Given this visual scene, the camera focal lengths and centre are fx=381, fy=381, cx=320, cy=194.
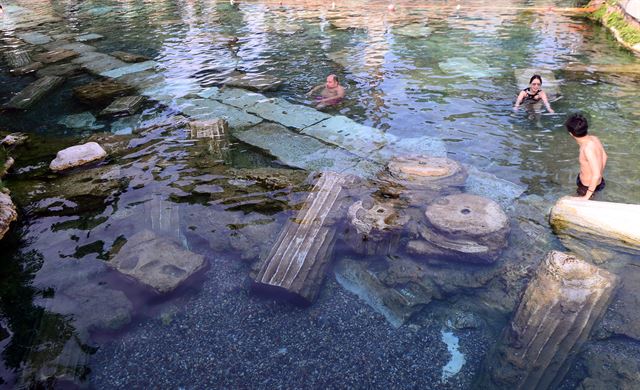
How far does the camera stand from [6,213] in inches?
212

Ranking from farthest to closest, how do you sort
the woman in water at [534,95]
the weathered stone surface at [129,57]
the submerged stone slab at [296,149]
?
the weathered stone surface at [129,57], the woman in water at [534,95], the submerged stone slab at [296,149]

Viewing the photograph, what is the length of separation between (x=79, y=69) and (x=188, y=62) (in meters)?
3.42

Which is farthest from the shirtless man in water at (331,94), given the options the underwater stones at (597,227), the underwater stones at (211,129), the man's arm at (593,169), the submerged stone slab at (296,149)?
the underwater stones at (597,227)

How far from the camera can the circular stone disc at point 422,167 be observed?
5.82 m

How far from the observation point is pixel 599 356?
358cm

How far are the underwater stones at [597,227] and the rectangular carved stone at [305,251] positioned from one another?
2.92 metres

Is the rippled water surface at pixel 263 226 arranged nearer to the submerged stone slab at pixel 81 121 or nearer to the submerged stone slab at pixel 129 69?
the submerged stone slab at pixel 81 121

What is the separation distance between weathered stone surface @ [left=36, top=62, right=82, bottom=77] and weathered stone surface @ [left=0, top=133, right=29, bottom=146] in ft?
15.2

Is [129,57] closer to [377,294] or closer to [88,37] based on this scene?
[88,37]

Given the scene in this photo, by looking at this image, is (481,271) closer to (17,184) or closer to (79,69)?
(17,184)

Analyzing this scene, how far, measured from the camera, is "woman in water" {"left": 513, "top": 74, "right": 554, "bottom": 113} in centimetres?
796

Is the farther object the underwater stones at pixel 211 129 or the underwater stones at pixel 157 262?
the underwater stones at pixel 211 129

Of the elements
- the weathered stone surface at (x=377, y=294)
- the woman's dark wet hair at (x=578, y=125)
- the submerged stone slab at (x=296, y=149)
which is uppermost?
the woman's dark wet hair at (x=578, y=125)

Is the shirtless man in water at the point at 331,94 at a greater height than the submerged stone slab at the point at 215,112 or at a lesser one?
greater
